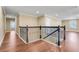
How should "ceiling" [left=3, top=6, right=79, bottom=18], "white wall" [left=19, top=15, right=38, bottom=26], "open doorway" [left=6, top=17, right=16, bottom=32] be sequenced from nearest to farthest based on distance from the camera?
"ceiling" [left=3, top=6, right=79, bottom=18]
"white wall" [left=19, top=15, right=38, bottom=26]
"open doorway" [left=6, top=17, right=16, bottom=32]

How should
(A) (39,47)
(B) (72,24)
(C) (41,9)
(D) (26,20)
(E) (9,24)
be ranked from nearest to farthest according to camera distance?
(A) (39,47) → (C) (41,9) → (D) (26,20) → (B) (72,24) → (E) (9,24)

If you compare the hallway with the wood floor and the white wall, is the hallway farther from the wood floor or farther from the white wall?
the white wall

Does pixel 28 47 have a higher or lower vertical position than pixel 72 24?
lower

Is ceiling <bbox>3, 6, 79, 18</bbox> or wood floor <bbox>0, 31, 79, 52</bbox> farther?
ceiling <bbox>3, 6, 79, 18</bbox>

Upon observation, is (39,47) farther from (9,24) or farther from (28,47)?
(9,24)

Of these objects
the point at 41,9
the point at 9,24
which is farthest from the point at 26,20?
the point at 9,24

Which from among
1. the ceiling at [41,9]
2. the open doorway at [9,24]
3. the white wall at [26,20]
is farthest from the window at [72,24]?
the open doorway at [9,24]

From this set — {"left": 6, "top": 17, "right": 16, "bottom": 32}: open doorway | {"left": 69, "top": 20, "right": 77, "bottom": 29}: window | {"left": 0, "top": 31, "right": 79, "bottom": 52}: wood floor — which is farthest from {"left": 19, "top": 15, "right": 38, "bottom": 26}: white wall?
{"left": 69, "top": 20, "right": 77, "bottom": 29}: window

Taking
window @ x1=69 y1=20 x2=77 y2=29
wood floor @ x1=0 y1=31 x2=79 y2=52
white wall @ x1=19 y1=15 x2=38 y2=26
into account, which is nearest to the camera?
wood floor @ x1=0 y1=31 x2=79 y2=52

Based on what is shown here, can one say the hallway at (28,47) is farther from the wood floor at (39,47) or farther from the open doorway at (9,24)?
the open doorway at (9,24)

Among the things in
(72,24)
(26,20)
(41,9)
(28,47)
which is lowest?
(28,47)

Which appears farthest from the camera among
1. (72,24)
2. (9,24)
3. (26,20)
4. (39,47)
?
(9,24)
